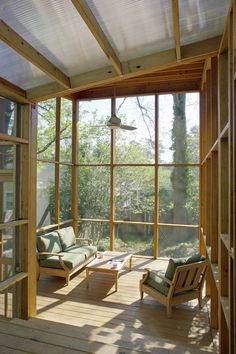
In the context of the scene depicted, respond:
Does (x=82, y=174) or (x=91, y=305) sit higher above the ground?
(x=82, y=174)

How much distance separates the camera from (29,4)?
7.01 feet

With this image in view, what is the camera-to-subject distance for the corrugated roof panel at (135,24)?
93.3 inches

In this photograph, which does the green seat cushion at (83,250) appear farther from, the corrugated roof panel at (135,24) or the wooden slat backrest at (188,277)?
the corrugated roof panel at (135,24)

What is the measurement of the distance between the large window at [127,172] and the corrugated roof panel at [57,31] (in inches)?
136

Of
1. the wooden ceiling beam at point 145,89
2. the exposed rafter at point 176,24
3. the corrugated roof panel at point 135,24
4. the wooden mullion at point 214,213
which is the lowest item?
the wooden mullion at point 214,213

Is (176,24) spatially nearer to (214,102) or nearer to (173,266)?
(214,102)

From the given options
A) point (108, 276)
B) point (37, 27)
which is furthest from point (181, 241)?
point (37, 27)

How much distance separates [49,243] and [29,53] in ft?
13.6

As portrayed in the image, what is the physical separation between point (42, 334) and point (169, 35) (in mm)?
3405

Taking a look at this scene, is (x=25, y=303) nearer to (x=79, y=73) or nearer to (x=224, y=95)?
(x=79, y=73)

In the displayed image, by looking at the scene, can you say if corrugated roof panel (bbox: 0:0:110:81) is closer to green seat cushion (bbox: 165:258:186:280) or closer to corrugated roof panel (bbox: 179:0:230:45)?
corrugated roof panel (bbox: 179:0:230:45)

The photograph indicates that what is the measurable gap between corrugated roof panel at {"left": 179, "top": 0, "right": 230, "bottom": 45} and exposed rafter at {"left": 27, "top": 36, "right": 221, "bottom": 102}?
107mm

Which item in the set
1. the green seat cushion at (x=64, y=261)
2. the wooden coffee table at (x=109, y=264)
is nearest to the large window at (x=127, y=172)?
the green seat cushion at (x=64, y=261)

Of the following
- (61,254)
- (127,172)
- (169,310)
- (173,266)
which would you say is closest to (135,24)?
(173,266)
